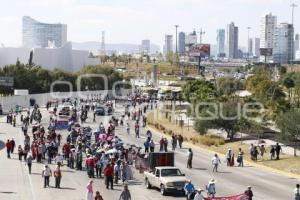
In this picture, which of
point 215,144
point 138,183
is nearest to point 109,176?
point 138,183

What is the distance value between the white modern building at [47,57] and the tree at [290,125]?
97.2 meters

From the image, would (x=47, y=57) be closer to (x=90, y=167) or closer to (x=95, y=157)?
(x=95, y=157)

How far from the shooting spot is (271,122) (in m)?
58.0

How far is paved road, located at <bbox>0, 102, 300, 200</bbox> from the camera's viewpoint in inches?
1022

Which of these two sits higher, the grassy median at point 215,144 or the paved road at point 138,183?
the paved road at point 138,183

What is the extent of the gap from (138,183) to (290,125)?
15114 mm

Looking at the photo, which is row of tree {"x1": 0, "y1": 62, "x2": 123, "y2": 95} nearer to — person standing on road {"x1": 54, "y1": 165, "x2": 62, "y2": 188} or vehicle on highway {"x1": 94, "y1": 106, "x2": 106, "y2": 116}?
vehicle on highway {"x1": 94, "y1": 106, "x2": 106, "y2": 116}

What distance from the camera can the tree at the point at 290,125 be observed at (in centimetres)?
4097

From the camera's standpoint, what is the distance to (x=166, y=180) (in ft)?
86.0

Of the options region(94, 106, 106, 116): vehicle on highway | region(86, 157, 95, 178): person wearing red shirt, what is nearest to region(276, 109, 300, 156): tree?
region(86, 157, 95, 178): person wearing red shirt

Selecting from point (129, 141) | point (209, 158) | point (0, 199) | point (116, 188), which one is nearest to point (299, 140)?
point (209, 158)

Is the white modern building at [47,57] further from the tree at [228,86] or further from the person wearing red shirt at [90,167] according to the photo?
the person wearing red shirt at [90,167]

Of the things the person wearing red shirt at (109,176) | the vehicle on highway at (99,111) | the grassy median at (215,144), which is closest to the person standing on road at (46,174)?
the person wearing red shirt at (109,176)

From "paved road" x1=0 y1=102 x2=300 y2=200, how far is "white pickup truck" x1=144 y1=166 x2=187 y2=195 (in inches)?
13.2
